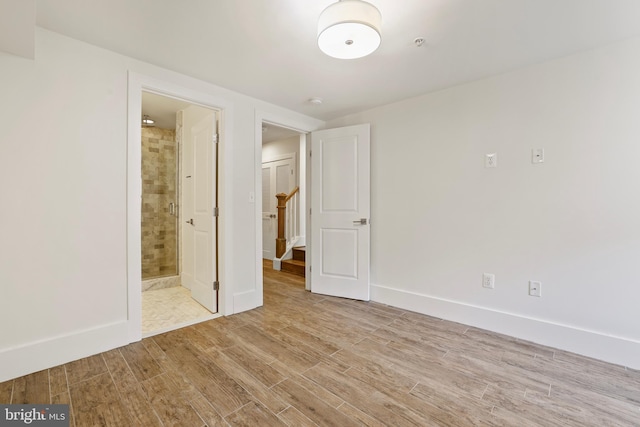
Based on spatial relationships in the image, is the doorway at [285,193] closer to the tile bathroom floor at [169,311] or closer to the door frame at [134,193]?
the tile bathroom floor at [169,311]

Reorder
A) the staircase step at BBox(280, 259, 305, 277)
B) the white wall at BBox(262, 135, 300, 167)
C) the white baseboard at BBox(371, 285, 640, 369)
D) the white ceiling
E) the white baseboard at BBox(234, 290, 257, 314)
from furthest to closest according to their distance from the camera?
the white wall at BBox(262, 135, 300, 167), the staircase step at BBox(280, 259, 305, 277), the white baseboard at BBox(234, 290, 257, 314), the white baseboard at BBox(371, 285, 640, 369), the white ceiling

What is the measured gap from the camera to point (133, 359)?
206cm

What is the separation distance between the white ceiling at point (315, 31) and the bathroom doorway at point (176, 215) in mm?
673

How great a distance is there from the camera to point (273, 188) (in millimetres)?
6066

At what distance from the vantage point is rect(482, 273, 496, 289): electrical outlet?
261cm

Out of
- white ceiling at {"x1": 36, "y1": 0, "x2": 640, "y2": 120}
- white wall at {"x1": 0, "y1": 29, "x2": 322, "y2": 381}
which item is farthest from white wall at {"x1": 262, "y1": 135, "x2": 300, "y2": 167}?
white wall at {"x1": 0, "y1": 29, "x2": 322, "y2": 381}

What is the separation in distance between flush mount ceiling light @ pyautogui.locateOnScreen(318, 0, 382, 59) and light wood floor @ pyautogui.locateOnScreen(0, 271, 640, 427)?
2.07 meters

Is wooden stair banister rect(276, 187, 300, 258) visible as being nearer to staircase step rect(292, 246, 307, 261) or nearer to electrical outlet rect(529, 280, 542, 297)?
staircase step rect(292, 246, 307, 261)

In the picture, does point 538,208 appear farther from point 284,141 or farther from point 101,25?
point 284,141

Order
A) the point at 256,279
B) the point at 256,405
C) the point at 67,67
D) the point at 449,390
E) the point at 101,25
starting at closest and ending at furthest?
the point at 256,405 < the point at 449,390 < the point at 101,25 < the point at 67,67 < the point at 256,279

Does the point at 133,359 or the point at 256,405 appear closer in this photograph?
the point at 256,405

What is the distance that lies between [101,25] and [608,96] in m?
3.62

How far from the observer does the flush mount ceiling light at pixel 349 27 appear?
4.87 ft

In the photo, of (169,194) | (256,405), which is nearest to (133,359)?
(256,405)
